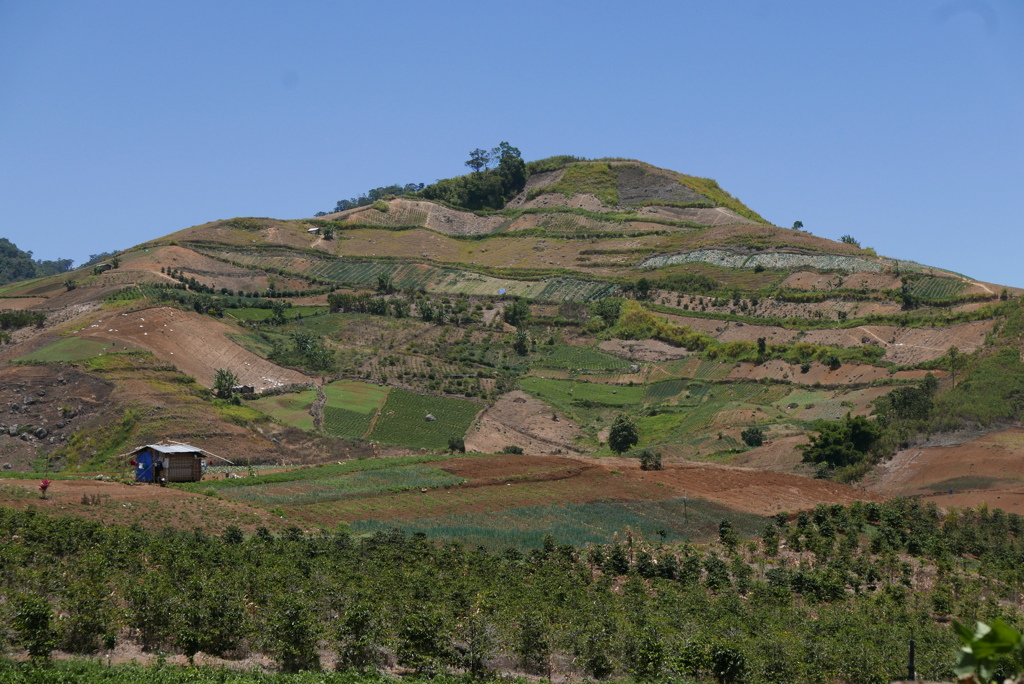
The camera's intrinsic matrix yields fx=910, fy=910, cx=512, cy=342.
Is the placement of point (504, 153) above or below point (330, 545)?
above

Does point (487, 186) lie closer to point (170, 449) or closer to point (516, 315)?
point (516, 315)

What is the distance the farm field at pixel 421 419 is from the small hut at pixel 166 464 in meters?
16.9

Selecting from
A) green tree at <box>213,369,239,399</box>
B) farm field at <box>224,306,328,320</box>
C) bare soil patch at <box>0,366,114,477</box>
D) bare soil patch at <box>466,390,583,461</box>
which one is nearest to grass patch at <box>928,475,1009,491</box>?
bare soil patch at <box>466,390,583,461</box>

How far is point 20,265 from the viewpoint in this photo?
169m

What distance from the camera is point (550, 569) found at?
29.2 meters

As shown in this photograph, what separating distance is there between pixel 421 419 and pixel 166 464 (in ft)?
77.7

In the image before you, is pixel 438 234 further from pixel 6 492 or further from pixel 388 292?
pixel 6 492

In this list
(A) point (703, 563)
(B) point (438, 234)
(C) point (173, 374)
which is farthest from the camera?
(B) point (438, 234)

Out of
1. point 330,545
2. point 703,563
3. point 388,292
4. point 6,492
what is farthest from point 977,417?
point 388,292

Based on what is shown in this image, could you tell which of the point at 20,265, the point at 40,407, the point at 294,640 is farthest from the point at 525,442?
the point at 20,265

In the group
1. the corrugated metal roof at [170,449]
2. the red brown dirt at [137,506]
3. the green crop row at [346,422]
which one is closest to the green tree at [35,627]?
the red brown dirt at [137,506]

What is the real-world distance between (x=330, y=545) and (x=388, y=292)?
67.2 metres

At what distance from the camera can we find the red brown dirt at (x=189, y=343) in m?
66.0

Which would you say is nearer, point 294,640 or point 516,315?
point 294,640
